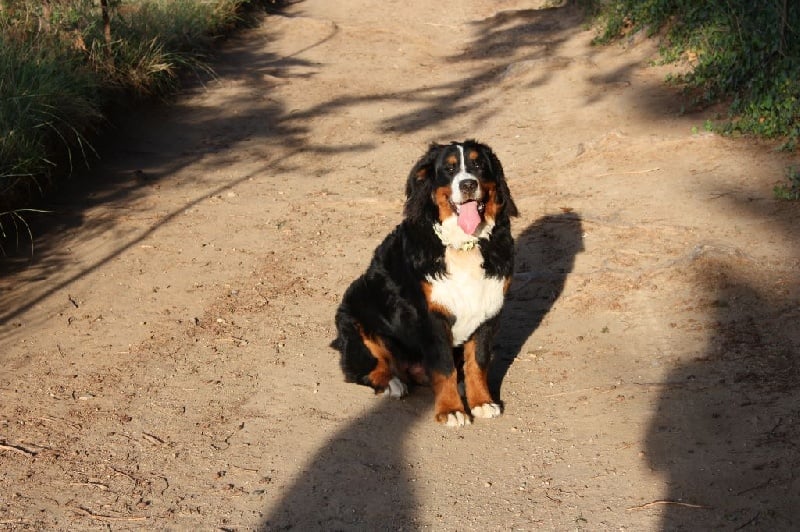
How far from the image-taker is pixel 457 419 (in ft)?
17.8

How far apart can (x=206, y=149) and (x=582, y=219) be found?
5171mm

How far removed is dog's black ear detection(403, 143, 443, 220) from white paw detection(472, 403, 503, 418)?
3.72 ft

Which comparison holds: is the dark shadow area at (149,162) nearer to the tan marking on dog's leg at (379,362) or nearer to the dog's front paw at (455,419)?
the tan marking on dog's leg at (379,362)

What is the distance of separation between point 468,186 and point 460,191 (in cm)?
6

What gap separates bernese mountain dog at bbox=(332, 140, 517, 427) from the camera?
17.6 ft

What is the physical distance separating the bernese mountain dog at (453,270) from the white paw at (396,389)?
0.19 metres

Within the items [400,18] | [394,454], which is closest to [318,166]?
[394,454]

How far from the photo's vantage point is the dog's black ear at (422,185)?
5.45 metres


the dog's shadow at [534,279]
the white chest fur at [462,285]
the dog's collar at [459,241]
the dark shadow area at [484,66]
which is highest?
the dog's collar at [459,241]

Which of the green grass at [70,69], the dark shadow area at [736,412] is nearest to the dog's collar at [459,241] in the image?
the dark shadow area at [736,412]

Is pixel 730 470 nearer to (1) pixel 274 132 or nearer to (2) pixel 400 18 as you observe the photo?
(1) pixel 274 132

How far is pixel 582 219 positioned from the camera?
8.22 m

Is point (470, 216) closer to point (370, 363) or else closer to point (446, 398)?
point (446, 398)

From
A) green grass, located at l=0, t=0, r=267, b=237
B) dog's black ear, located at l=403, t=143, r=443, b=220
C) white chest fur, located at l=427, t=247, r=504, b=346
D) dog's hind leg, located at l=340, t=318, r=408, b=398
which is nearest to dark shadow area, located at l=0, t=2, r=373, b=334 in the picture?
green grass, located at l=0, t=0, r=267, b=237
